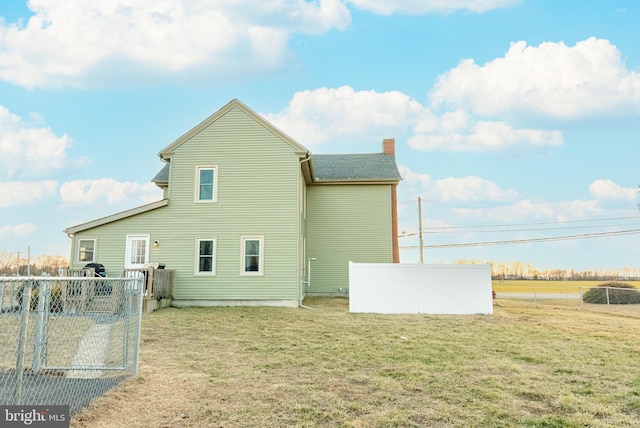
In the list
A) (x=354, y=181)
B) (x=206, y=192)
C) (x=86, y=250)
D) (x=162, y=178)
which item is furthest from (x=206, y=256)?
(x=354, y=181)

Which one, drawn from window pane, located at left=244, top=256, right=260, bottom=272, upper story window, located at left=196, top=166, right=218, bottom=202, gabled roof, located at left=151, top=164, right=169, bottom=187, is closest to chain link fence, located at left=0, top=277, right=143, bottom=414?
window pane, located at left=244, top=256, right=260, bottom=272

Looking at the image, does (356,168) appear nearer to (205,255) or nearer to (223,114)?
(223,114)

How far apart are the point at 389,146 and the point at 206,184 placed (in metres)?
11.8

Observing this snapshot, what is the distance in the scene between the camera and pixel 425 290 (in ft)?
46.1

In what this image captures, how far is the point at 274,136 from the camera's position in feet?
52.0

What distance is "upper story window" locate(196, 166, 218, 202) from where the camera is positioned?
1575 centimetres

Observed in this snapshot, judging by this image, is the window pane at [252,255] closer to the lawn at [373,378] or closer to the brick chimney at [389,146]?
the lawn at [373,378]

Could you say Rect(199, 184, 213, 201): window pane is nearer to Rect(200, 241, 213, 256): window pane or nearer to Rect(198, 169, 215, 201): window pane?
Rect(198, 169, 215, 201): window pane

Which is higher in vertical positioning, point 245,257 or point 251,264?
point 245,257

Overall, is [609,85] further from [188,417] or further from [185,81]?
[188,417]

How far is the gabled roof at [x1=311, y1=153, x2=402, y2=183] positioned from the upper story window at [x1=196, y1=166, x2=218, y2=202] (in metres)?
4.97

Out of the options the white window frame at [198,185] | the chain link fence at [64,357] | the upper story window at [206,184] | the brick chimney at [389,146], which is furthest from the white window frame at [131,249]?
the brick chimney at [389,146]

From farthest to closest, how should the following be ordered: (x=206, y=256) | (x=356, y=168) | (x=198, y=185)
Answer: (x=356, y=168) < (x=198, y=185) < (x=206, y=256)

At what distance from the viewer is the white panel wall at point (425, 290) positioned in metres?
14.0
